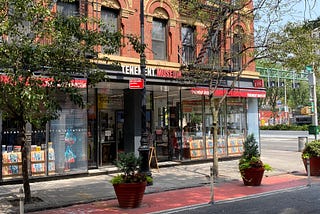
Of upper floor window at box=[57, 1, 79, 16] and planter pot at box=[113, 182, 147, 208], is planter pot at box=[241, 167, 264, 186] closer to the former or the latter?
planter pot at box=[113, 182, 147, 208]

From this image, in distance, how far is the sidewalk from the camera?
9453mm

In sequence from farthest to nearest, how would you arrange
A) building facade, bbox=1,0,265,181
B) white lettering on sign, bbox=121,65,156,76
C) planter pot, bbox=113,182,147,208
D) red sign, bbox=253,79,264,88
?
red sign, bbox=253,79,264,88 < white lettering on sign, bbox=121,65,156,76 < building facade, bbox=1,0,265,181 < planter pot, bbox=113,182,147,208

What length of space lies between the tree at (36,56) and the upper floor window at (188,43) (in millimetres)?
8310

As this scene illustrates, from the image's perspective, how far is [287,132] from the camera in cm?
4606

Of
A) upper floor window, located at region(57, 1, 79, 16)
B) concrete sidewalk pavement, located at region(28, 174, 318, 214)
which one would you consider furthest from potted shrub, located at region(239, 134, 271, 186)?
upper floor window, located at region(57, 1, 79, 16)

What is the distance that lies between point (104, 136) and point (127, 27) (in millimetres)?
4545

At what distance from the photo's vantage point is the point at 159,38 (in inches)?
683

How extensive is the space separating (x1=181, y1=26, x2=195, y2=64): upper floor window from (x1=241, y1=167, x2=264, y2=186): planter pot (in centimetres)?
732

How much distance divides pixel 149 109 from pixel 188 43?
3.69 metres

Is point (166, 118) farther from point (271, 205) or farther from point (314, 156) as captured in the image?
point (271, 205)

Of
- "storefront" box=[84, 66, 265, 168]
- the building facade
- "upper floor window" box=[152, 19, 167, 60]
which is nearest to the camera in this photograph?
the building facade

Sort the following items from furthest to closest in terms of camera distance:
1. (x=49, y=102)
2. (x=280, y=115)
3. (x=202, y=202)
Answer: (x=280, y=115), (x=202, y=202), (x=49, y=102)

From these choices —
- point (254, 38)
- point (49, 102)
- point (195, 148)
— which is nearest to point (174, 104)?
point (195, 148)

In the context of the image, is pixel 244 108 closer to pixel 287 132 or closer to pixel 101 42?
pixel 101 42
